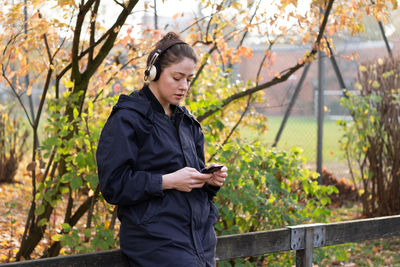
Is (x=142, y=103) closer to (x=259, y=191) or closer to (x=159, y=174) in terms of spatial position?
(x=159, y=174)

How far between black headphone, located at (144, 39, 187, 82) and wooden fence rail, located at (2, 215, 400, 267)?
2.60 ft

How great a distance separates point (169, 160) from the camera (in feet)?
7.13

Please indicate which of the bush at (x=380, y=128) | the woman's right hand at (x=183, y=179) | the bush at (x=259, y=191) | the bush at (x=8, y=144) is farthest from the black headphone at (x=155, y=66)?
the bush at (x=8, y=144)

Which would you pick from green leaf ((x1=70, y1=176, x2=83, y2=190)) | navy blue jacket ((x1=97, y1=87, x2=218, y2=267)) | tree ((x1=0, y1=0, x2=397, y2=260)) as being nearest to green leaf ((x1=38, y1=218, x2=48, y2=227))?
tree ((x1=0, y1=0, x2=397, y2=260))

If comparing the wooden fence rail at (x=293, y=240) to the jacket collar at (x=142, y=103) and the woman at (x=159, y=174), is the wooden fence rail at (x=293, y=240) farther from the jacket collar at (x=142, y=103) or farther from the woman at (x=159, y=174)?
the jacket collar at (x=142, y=103)

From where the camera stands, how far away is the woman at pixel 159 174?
206cm

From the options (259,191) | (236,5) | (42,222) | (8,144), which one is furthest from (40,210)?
(8,144)

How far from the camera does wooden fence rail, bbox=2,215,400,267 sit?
245cm

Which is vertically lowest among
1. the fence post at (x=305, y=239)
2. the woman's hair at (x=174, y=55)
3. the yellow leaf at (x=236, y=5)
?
the fence post at (x=305, y=239)

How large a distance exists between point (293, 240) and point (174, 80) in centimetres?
139

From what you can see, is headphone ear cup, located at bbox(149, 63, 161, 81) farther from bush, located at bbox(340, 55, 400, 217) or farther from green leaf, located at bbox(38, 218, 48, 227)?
bush, located at bbox(340, 55, 400, 217)

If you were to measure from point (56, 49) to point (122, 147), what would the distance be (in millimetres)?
2036

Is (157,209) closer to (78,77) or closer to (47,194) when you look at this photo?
(47,194)

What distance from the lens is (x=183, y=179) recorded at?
6.91 feet
